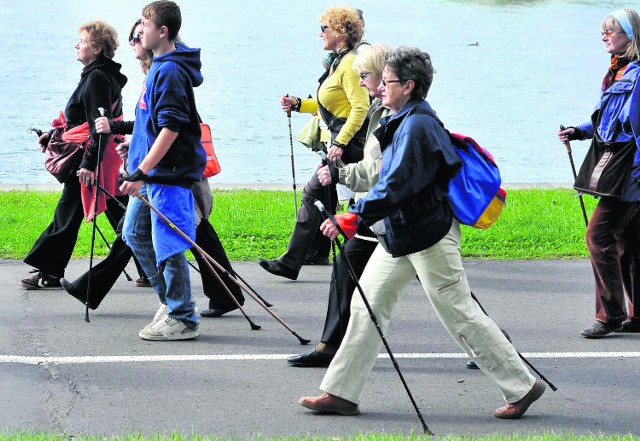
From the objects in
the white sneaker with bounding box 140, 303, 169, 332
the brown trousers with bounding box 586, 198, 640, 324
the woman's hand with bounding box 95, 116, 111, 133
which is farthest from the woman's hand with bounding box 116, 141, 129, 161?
the brown trousers with bounding box 586, 198, 640, 324

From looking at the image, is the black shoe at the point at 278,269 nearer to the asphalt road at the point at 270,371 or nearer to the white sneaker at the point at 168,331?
the asphalt road at the point at 270,371

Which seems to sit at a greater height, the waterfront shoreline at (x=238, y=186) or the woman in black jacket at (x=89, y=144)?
the woman in black jacket at (x=89, y=144)

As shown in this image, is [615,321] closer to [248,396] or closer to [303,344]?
[303,344]

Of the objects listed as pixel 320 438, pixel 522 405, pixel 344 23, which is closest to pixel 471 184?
pixel 522 405

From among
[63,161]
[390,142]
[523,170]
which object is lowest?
[523,170]

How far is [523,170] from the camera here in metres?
18.2

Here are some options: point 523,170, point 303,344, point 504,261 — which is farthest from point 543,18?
point 303,344

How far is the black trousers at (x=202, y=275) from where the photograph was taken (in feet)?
25.9

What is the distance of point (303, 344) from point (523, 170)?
11.4m

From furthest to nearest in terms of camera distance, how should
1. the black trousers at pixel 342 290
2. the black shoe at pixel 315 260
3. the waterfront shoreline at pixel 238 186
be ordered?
the waterfront shoreline at pixel 238 186 → the black shoe at pixel 315 260 → the black trousers at pixel 342 290

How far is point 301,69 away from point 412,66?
23.4m

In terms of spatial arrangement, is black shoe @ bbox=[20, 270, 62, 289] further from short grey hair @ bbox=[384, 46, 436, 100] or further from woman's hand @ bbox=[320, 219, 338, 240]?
short grey hair @ bbox=[384, 46, 436, 100]

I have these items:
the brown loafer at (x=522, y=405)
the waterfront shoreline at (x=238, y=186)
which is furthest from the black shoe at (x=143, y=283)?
the waterfront shoreline at (x=238, y=186)

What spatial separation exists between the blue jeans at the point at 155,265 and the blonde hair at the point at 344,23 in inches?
82.2
